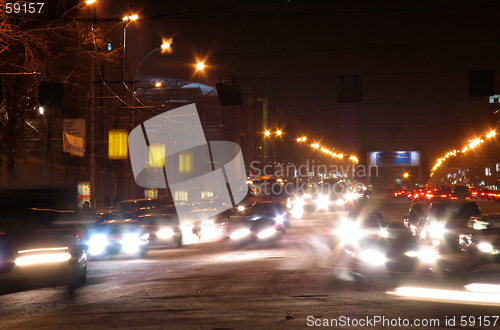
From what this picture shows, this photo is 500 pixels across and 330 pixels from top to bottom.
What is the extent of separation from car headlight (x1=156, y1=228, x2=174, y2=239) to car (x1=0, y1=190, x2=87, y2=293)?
7.53 meters

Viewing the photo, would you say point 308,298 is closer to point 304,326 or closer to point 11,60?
point 304,326

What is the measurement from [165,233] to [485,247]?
10.6m

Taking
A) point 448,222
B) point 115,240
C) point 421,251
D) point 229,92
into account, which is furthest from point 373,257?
point 229,92

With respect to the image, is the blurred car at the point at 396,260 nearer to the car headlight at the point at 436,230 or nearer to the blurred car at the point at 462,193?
the car headlight at the point at 436,230

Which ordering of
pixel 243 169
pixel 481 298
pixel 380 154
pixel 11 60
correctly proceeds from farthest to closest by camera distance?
1. pixel 380 154
2. pixel 243 169
3. pixel 11 60
4. pixel 481 298

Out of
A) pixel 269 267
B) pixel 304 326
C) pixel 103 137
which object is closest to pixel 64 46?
pixel 269 267

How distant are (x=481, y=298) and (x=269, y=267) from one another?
19.0ft

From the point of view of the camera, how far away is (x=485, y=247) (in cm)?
1298

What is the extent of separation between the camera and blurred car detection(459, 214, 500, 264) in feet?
42.0

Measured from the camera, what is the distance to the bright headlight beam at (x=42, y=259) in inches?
404

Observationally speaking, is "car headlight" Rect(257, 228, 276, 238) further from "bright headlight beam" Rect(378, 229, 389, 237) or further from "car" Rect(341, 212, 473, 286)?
"bright headlight beam" Rect(378, 229, 389, 237)

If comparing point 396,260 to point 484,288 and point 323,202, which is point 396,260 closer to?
point 484,288

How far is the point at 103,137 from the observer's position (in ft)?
160

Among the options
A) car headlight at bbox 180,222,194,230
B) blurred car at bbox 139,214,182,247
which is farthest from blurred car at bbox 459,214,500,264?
car headlight at bbox 180,222,194,230
